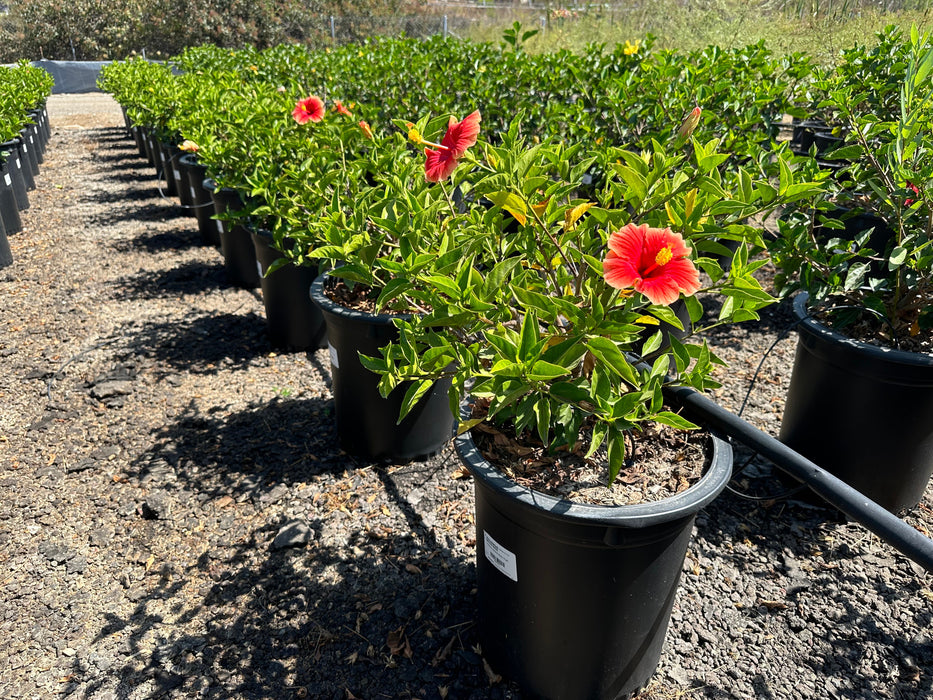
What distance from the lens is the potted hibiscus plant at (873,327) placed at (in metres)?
2.08

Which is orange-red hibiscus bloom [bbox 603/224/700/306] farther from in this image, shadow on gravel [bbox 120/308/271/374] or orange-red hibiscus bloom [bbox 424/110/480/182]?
shadow on gravel [bbox 120/308/271/374]

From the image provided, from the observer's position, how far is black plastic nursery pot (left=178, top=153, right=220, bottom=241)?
5137 mm

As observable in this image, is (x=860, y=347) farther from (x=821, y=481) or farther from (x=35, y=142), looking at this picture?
(x=35, y=142)

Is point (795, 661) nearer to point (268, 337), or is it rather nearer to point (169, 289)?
point (268, 337)

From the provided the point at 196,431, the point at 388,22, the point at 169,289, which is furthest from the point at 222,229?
the point at 388,22

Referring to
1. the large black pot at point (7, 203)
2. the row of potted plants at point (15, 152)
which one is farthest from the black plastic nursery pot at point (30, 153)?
the large black pot at point (7, 203)

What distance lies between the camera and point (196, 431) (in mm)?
2955

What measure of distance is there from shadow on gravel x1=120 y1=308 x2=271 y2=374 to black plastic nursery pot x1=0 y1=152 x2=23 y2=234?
3058mm

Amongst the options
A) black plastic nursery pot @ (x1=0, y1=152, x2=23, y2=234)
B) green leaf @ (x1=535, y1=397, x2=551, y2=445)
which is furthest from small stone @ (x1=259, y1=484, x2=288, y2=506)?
black plastic nursery pot @ (x1=0, y1=152, x2=23, y2=234)

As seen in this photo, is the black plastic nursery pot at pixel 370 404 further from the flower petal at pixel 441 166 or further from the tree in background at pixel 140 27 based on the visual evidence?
the tree in background at pixel 140 27

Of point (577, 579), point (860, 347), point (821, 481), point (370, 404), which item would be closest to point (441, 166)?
point (577, 579)

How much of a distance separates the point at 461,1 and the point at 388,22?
204 inches

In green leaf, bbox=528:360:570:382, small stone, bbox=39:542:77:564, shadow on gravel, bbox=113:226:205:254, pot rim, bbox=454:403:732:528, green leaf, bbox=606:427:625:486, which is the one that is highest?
green leaf, bbox=528:360:570:382

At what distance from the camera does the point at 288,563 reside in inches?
87.3
